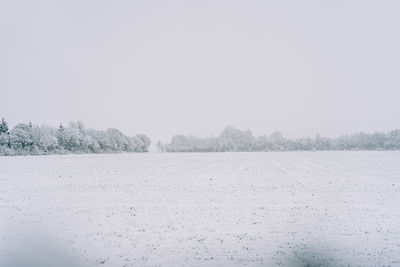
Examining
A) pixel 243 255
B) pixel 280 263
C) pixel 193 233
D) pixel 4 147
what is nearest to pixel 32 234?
pixel 193 233

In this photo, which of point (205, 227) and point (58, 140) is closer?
point (205, 227)

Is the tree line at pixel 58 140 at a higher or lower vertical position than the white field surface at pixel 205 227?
higher

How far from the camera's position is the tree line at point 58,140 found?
9512 centimetres

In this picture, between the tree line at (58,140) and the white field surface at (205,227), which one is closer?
the white field surface at (205,227)

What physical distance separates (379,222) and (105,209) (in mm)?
9595

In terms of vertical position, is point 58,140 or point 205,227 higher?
point 58,140

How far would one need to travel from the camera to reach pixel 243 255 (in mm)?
8719

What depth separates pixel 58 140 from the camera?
378ft

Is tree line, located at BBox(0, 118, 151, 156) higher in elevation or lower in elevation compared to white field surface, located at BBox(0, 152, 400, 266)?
higher

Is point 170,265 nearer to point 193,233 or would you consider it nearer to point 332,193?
point 193,233

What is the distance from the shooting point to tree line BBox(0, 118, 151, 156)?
95.1 meters

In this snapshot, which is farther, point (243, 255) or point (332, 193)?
point (332, 193)

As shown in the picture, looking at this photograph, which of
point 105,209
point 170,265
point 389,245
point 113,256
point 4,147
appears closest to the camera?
point 170,265

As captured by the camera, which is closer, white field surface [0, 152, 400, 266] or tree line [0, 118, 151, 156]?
white field surface [0, 152, 400, 266]
